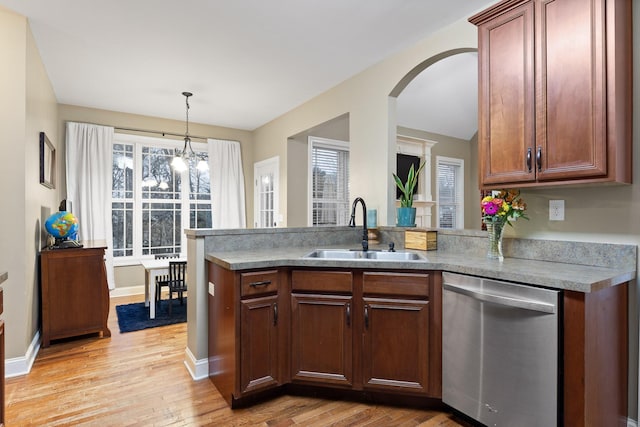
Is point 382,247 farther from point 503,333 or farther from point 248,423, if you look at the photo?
point 248,423

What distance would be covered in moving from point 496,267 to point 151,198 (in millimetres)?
4988

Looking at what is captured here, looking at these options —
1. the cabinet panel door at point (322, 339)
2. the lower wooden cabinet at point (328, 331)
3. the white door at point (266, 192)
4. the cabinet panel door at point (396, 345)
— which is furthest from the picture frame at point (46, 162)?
the cabinet panel door at point (396, 345)

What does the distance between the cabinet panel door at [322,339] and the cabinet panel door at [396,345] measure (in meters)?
0.12

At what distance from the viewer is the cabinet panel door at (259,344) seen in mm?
2084

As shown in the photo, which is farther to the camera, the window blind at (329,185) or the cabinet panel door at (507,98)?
the window blind at (329,185)

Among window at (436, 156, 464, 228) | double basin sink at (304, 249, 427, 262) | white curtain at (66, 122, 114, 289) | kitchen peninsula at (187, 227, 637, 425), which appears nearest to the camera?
→ kitchen peninsula at (187, 227, 637, 425)

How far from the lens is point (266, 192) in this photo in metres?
5.66

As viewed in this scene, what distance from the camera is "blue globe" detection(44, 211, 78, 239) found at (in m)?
3.20

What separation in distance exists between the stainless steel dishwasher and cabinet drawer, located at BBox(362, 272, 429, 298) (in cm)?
12

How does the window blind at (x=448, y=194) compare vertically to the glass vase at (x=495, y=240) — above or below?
above

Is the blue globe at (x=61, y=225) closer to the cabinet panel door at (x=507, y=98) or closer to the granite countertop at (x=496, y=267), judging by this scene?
the granite countertop at (x=496, y=267)

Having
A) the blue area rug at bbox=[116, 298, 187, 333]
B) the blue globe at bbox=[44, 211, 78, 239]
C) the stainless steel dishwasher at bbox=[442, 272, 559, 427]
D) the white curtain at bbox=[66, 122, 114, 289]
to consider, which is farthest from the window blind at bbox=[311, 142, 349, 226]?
the stainless steel dishwasher at bbox=[442, 272, 559, 427]

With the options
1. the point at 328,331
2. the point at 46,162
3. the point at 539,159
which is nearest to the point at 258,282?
the point at 328,331

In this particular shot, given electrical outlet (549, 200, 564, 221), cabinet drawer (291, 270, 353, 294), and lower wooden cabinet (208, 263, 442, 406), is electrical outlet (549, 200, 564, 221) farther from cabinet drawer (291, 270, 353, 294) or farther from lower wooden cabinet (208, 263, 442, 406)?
cabinet drawer (291, 270, 353, 294)
